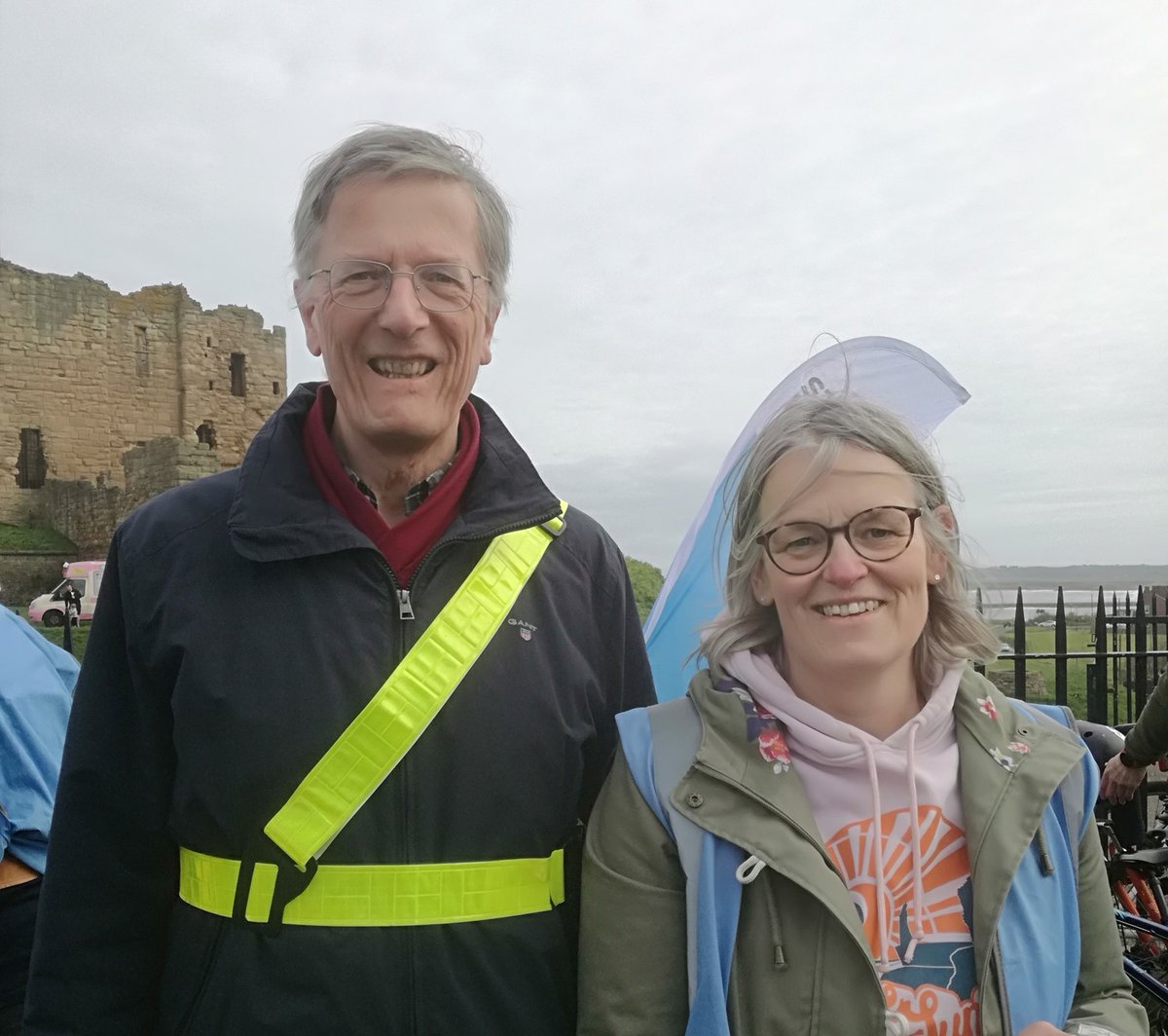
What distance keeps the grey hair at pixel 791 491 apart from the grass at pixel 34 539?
28780mm

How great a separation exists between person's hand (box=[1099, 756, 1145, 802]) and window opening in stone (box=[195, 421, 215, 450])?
106 ft

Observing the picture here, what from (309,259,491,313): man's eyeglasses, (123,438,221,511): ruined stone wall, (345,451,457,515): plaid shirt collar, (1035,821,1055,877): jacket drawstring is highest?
(123,438,221,511): ruined stone wall

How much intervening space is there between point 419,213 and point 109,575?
924 millimetres

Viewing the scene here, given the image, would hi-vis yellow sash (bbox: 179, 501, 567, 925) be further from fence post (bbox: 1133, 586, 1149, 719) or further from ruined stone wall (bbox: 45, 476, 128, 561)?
ruined stone wall (bbox: 45, 476, 128, 561)

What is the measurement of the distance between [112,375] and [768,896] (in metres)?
33.4

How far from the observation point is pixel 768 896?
4.88ft

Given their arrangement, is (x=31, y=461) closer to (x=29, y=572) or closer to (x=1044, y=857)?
(x=29, y=572)

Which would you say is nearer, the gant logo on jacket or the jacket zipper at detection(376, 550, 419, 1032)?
the jacket zipper at detection(376, 550, 419, 1032)

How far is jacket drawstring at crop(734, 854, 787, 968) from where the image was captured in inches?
57.7

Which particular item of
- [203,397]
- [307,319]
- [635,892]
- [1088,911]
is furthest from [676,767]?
[203,397]

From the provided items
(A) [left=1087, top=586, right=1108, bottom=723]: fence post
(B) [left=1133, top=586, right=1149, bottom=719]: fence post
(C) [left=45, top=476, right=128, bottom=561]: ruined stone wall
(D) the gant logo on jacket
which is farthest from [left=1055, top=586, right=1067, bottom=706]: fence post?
(C) [left=45, top=476, right=128, bottom=561]: ruined stone wall

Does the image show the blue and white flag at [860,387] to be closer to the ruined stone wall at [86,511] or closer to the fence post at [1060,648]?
the fence post at [1060,648]

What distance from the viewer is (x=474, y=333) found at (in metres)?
1.75

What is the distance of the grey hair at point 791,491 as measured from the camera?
1.76 m
